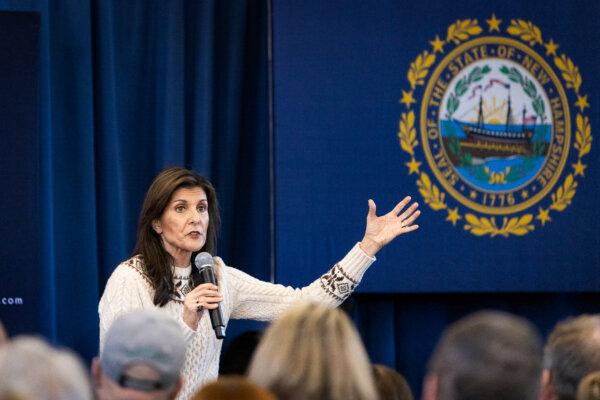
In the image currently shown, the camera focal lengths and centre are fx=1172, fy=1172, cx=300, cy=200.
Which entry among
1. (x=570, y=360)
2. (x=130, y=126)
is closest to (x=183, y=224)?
(x=130, y=126)

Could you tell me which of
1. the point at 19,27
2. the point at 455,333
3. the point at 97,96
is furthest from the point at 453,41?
the point at 455,333

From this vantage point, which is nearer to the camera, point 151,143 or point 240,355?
point 240,355

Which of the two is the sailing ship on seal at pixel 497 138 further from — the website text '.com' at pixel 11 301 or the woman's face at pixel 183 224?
the website text '.com' at pixel 11 301

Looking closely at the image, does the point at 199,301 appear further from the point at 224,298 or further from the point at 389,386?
the point at 389,386

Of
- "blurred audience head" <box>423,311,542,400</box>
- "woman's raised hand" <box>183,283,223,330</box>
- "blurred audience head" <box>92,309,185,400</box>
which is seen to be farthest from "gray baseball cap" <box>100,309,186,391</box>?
"woman's raised hand" <box>183,283,223,330</box>

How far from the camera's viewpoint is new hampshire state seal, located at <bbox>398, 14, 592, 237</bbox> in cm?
636

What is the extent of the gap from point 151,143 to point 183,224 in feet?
4.86

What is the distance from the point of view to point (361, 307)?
21.3 ft

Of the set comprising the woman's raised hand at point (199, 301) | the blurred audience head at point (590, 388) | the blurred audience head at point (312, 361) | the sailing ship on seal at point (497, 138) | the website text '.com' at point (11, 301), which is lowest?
the website text '.com' at point (11, 301)

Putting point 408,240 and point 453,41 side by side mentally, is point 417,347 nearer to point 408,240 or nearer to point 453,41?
point 408,240

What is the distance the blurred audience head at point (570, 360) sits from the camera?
2.83m

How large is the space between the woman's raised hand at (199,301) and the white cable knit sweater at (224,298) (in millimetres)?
41

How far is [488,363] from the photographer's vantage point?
2.36 metres

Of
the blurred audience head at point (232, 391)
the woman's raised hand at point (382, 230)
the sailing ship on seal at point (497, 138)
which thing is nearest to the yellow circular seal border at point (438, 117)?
the sailing ship on seal at point (497, 138)
